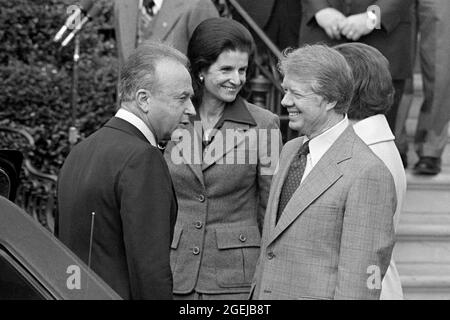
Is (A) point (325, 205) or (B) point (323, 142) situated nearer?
(A) point (325, 205)

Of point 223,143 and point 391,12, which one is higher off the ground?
point 391,12

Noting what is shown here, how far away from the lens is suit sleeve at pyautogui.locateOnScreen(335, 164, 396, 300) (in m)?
3.87

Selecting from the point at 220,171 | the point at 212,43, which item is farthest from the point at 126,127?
the point at 212,43

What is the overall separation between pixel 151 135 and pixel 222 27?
3.45 feet

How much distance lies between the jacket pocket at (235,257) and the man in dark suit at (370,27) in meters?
2.03

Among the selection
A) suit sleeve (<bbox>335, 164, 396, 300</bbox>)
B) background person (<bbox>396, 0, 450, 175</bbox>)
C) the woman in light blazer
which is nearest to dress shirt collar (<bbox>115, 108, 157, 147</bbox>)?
suit sleeve (<bbox>335, 164, 396, 300</bbox>)

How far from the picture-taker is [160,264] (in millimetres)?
3748

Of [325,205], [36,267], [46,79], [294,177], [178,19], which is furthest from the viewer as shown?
[46,79]

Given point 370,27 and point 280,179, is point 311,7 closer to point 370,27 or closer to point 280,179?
point 370,27

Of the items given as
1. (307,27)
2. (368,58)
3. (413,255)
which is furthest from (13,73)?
(368,58)

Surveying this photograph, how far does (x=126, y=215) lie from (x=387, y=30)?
10.6 ft

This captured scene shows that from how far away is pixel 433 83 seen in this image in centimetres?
698
